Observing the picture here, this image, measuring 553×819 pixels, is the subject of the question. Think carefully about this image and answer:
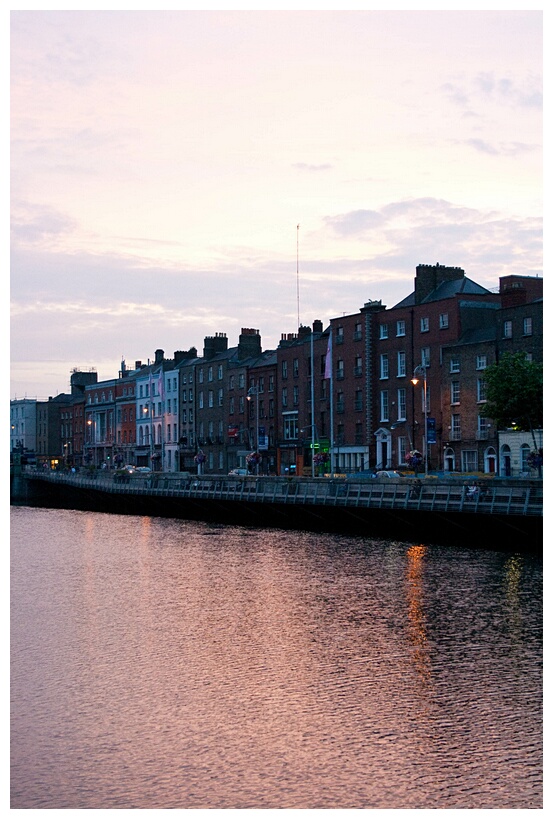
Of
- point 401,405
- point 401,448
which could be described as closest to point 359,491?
point 401,448

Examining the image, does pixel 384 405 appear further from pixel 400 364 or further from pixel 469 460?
pixel 469 460

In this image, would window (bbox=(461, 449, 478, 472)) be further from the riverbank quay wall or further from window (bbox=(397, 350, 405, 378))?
the riverbank quay wall

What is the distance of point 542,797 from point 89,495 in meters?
100

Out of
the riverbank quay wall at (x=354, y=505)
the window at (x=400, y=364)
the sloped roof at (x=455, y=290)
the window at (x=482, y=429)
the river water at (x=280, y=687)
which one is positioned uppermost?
the sloped roof at (x=455, y=290)

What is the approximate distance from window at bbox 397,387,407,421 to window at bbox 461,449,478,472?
9084 millimetres

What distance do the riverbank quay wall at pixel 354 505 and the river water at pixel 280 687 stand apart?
703 centimetres

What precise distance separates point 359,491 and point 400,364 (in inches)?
950

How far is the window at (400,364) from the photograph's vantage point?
89.0 m

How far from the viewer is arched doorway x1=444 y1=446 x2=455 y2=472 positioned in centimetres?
8081

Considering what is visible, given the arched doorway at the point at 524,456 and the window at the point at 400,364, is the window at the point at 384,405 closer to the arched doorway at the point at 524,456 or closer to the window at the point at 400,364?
the window at the point at 400,364

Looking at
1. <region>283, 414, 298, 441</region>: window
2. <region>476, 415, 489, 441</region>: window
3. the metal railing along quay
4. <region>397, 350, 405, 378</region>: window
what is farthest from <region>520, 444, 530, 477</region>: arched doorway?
<region>283, 414, 298, 441</region>: window

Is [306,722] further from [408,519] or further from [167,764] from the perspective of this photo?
[408,519]

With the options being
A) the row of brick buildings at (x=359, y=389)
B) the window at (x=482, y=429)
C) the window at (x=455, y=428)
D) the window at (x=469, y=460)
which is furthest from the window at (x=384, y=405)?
the window at (x=482, y=429)
